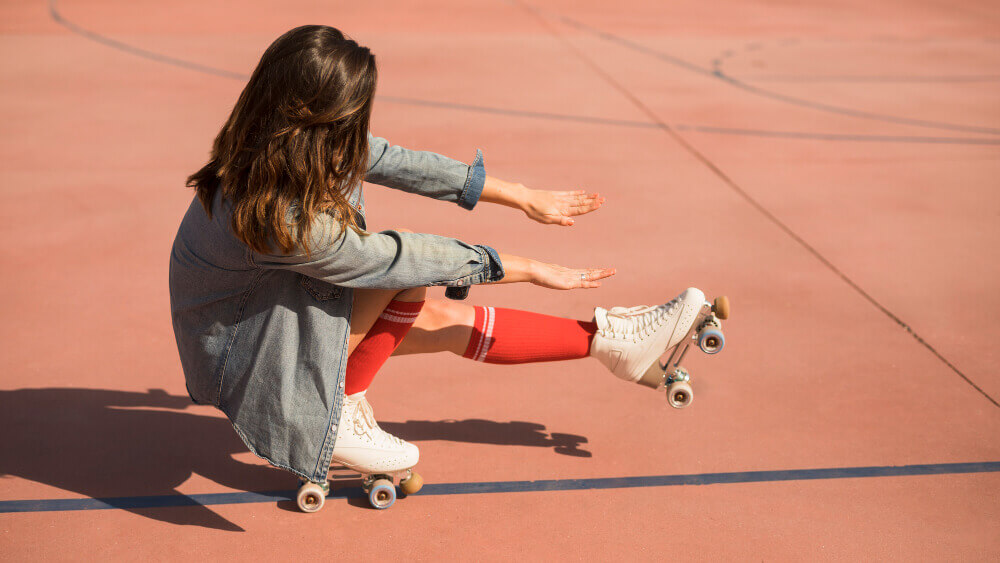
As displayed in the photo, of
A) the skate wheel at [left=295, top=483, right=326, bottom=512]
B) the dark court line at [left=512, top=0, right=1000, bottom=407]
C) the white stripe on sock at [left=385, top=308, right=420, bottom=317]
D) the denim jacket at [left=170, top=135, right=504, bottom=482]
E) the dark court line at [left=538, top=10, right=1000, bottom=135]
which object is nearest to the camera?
the denim jacket at [left=170, top=135, right=504, bottom=482]

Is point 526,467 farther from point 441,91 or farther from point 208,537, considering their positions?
point 441,91

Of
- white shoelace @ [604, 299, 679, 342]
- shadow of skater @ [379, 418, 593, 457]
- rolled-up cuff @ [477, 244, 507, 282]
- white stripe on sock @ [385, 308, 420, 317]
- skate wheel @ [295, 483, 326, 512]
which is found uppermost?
rolled-up cuff @ [477, 244, 507, 282]

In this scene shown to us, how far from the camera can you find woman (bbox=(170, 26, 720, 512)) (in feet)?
6.21

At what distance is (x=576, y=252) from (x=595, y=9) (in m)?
7.61

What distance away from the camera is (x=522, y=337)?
2434 millimetres

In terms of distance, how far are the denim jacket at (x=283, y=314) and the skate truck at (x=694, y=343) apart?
0.66 meters

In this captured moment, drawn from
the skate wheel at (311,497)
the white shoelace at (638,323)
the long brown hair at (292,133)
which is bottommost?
the skate wheel at (311,497)

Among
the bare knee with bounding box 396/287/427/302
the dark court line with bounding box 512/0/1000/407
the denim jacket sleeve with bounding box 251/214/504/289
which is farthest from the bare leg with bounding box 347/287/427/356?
the dark court line with bounding box 512/0/1000/407

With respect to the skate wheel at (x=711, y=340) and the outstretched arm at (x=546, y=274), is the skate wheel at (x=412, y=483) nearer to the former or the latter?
the outstretched arm at (x=546, y=274)

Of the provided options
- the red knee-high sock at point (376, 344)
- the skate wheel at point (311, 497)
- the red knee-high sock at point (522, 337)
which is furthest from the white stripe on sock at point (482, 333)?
the skate wheel at point (311, 497)

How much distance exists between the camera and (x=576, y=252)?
4.20 meters

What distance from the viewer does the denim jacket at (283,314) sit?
6.59ft

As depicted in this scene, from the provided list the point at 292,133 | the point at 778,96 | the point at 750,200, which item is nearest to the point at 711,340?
the point at 292,133

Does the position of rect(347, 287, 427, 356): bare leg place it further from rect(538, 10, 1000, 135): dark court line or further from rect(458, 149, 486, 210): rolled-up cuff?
rect(538, 10, 1000, 135): dark court line
